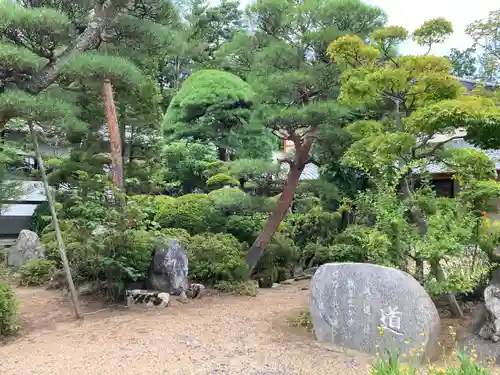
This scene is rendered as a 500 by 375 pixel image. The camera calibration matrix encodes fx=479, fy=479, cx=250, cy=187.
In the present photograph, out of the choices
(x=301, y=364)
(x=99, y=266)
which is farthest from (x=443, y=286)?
(x=99, y=266)

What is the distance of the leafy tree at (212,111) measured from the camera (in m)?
15.2

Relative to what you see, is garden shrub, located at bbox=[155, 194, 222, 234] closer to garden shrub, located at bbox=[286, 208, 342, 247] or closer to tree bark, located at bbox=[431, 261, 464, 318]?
garden shrub, located at bbox=[286, 208, 342, 247]

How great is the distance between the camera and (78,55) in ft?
19.0

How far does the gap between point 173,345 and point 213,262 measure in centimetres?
294

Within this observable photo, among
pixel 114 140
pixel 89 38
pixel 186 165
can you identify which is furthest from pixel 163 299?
pixel 186 165

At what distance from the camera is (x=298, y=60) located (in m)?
7.45

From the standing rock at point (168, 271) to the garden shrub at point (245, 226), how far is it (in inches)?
85.1

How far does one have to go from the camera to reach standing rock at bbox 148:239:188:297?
689 centimetres

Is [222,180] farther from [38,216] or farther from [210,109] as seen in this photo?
[38,216]

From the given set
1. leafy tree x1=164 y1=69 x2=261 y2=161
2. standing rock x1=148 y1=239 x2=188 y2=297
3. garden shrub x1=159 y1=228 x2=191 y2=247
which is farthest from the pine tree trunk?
leafy tree x1=164 y1=69 x2=261 y2=161

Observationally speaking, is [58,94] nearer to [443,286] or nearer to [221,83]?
[443,286]

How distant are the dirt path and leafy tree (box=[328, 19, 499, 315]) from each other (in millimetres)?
1414

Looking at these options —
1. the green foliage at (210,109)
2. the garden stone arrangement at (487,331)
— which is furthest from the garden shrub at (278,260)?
the green foliage at (210,109)

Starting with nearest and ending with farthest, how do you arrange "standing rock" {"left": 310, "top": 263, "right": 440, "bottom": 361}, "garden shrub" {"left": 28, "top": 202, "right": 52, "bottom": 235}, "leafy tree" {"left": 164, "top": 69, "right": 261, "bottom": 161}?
"standing rock" {"left": 310, "top": 263, "right": 440, "bottom": 361}, "garden shrub" {"left": 28, "top": 202, "right": 52, "bottom": 235}, "leafy tree" {"left": 164, "top": 69, "right": 261, "bottom": 161}
